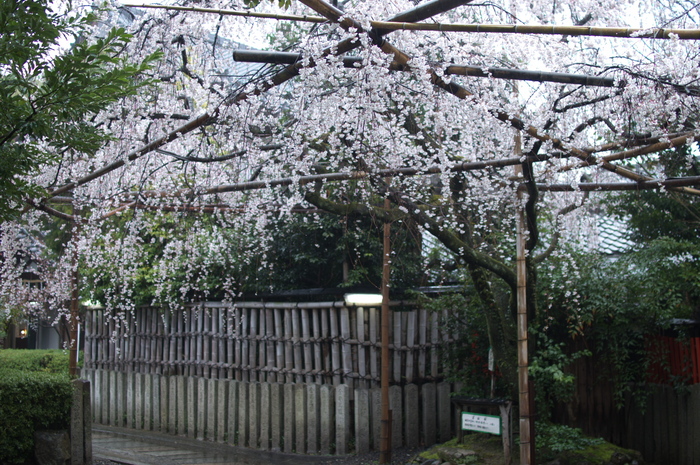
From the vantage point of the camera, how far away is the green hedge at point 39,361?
12.6 m

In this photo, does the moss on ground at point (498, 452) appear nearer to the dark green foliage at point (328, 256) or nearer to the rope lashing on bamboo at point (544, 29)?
the dark green foliage at point (328, 256)

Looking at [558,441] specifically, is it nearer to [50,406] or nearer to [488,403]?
[488,403]

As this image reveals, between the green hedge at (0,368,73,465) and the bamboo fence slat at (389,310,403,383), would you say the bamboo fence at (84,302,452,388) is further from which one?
the green hedge at (0,368,73,465)

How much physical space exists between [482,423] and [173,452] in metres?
4.32

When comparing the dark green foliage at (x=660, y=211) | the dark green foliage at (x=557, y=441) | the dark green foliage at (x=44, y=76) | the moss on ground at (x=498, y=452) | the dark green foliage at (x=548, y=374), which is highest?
the dark green foliage at (x=44, y=76)

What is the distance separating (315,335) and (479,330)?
2.23 metres

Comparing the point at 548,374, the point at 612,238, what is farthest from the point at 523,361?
the point at 612,238

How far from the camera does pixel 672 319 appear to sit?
6.39 metres

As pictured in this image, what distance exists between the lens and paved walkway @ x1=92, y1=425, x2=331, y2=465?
7.64m

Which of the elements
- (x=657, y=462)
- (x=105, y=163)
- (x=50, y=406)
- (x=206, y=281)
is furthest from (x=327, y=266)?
(x=657, y=462)

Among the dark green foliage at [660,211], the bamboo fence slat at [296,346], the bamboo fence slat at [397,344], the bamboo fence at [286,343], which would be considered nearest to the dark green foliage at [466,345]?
the bamboo fence at [286,343]

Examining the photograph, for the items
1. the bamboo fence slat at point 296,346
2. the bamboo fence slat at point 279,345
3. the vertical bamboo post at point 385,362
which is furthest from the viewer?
the bamboo fence slat at point 279,345

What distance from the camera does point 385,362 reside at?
7.38 metres

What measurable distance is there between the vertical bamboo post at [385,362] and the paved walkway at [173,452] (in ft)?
2.93
